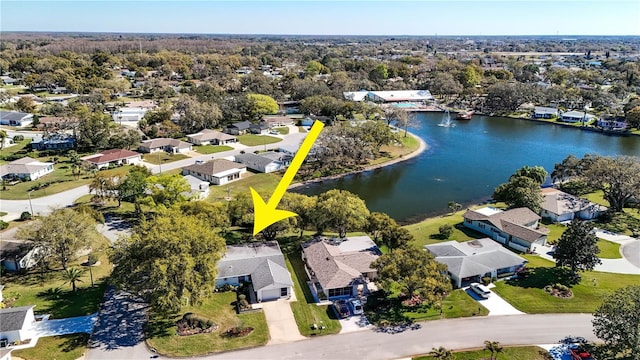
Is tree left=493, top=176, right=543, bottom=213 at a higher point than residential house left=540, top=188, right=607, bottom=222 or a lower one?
higher

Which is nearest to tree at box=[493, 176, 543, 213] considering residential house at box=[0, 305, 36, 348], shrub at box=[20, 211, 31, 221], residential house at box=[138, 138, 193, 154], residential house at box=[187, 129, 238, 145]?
residential house at box=[0, 305, 36, 348]

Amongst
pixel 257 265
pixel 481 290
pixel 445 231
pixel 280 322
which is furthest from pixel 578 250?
pixel 257 265

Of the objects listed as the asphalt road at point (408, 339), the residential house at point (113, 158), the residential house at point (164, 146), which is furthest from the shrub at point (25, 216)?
the residential house at point (164, 146)

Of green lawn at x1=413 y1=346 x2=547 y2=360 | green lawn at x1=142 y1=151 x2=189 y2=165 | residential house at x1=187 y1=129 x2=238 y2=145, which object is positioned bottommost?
green lawn at x1=413 y1=346 x2=547 y2=360

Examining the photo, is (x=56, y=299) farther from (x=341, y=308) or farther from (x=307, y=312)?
(x=341, y=308)

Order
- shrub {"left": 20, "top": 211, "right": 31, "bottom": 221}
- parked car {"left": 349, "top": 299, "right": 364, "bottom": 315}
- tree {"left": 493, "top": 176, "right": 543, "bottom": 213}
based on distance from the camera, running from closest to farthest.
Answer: parked car {"left": 349, "top": 299, "right": 364, "bottom": 315}
shrub {"left": 20, "top": 211, "right": 31, "bottom": 221}
tree {"left": 493, "top": 176, "right": 543, "bottom": 213}

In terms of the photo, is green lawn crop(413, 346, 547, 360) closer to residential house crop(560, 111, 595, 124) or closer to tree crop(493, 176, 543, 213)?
tree crop(493, 176, 543, 213)
